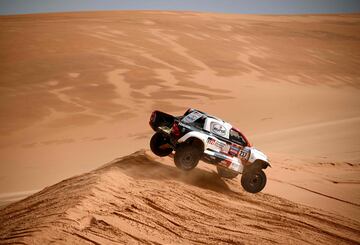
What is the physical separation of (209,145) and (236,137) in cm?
104

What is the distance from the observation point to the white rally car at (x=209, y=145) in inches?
385

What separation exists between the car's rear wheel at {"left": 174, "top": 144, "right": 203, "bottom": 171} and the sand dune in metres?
0.40

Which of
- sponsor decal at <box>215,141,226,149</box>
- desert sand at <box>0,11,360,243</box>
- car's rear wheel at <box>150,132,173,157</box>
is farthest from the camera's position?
car's rear wheel at <box>150,132,173,157</box>

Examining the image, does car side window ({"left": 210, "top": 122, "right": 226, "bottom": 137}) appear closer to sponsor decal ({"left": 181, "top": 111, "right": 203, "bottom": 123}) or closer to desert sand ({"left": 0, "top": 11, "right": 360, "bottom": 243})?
sponsor decal ({"left": 181, "top": 111, "right": 203, "bottom": 123})

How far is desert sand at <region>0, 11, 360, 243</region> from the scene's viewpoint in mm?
7578

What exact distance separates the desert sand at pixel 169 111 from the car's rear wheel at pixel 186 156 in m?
0.41

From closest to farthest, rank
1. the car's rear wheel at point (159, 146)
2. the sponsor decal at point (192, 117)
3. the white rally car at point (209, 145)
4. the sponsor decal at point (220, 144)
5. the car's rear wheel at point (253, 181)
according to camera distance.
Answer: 1. the white rally car at point (209, 145)
2. the sponsor decal at point (220, 144)
3. the sponsor decal at point (192, 117)
4. the car's rear wheel at point (253, 181)
5. the car's rear wheel at point (159, 146)

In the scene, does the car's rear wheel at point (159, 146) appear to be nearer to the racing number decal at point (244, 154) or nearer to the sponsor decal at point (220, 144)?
the sponsor decal at point (220, 144)

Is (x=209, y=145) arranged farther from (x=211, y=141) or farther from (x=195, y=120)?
(x=195, y=120)

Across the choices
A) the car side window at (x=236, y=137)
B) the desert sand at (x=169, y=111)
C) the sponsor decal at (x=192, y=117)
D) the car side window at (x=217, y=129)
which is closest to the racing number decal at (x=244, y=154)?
the car side window at (x=236, y=137)

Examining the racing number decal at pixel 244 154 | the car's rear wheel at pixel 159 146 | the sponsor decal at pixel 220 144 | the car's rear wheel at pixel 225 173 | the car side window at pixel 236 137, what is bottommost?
the car's rear wheel at pixel 225 173

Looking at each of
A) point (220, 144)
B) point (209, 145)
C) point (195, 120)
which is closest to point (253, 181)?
point (220, 144)

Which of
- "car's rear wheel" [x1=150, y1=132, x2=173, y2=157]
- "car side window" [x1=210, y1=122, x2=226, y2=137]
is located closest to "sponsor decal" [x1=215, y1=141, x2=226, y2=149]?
"car side window" [x1=210, y1=122, x2=226, y2=137]

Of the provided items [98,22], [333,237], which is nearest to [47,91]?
[333,237]
